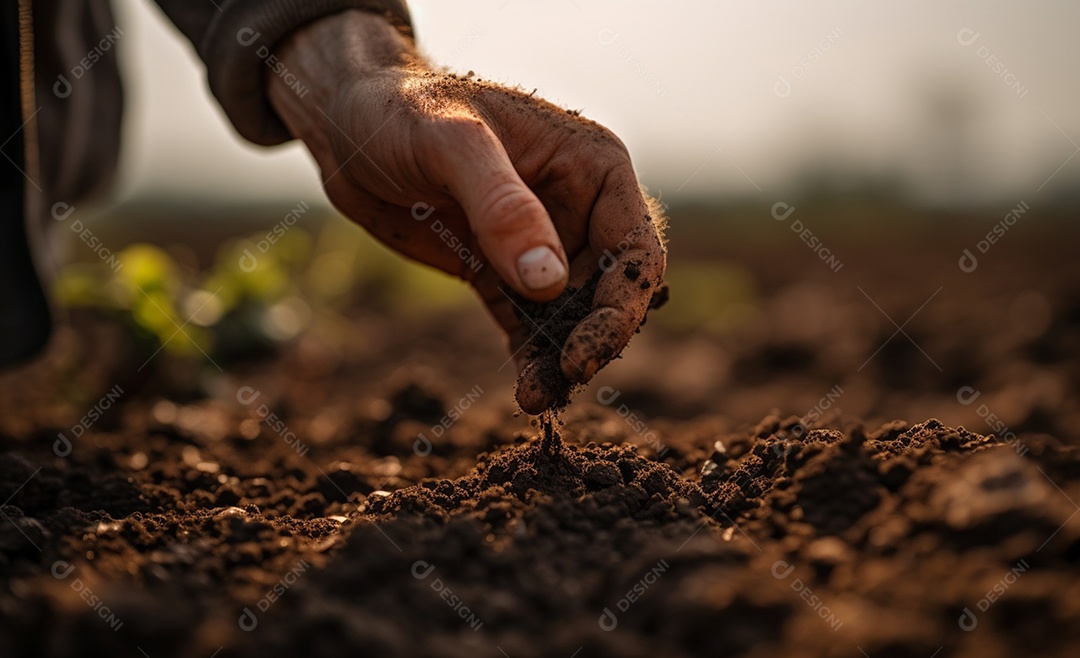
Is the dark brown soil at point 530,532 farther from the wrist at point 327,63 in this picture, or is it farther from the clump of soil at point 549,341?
the wrist at point 327,63

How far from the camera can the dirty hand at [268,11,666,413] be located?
183 cm

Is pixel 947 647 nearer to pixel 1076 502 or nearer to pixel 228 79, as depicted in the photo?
pixel 1076 502

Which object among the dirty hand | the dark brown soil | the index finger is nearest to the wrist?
the dirty hand

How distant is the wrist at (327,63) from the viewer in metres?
2.39

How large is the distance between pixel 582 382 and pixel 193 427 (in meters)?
1.98

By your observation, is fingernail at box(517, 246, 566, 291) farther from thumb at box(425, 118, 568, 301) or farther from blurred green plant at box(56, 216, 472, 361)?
blurred green plant at box(56, 216, 472, 361)

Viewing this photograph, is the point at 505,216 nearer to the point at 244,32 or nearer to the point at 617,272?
the point at 617,272

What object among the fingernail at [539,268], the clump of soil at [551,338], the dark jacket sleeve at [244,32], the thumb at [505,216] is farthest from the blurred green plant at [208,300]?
the fingernail at [539,268]

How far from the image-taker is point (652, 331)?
7.00 metres

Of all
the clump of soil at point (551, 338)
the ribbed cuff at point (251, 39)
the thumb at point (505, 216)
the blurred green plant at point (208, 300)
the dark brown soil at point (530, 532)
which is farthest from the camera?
the blurred green plant at point (208, 300)

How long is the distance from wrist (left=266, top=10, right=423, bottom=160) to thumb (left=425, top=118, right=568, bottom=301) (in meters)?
0.55

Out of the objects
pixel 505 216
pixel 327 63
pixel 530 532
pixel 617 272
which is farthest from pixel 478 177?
pixel 327 63

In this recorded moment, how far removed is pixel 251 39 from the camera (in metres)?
2.57

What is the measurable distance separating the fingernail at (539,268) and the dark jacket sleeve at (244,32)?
4.22 feet
